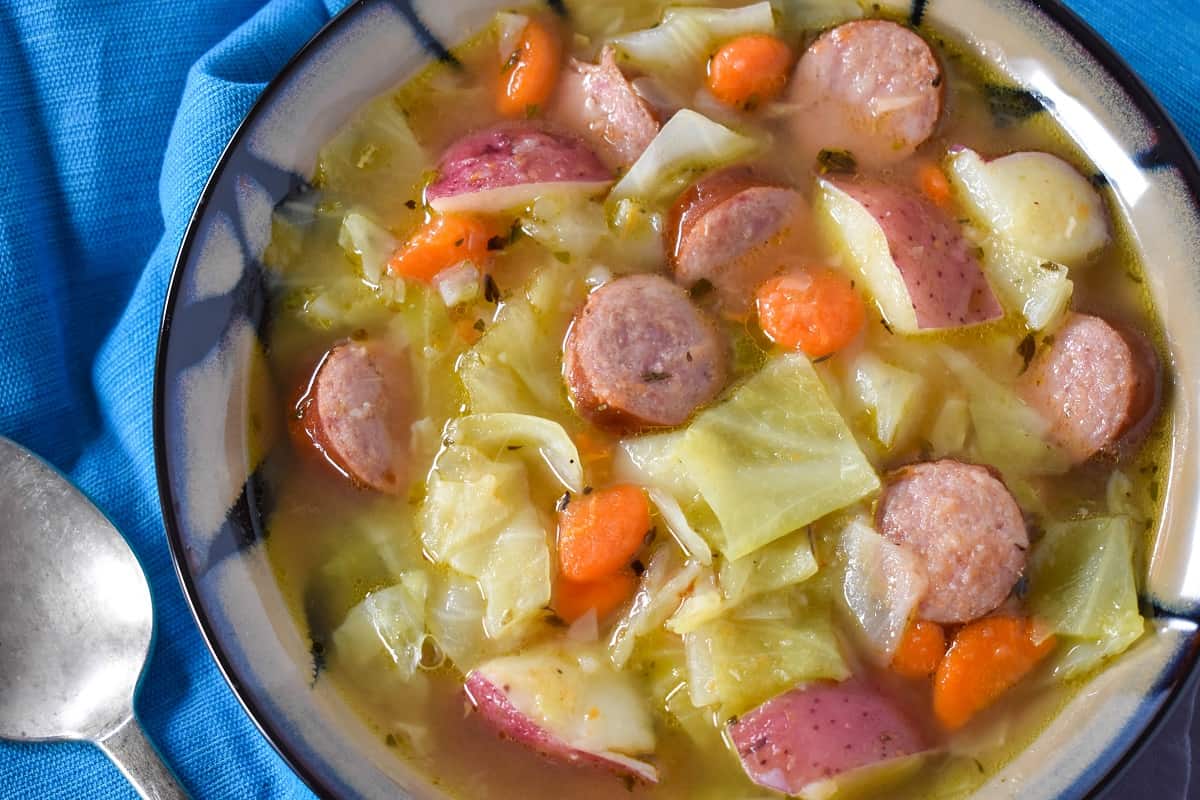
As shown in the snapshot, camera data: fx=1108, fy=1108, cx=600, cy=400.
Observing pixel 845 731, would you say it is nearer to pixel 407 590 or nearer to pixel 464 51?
pixel 407 590

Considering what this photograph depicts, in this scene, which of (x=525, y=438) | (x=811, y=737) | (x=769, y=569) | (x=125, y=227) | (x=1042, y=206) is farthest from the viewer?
(x=125, y=227)

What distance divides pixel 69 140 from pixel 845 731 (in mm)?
2706

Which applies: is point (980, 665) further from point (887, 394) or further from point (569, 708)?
point (569, 708)

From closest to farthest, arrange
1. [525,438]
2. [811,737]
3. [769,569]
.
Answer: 1. [811,737]
2. [769,569]
3. [525,438]

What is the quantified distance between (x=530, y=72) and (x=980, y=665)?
1858 mm

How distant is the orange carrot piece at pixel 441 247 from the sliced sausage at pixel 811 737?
129 centimetres

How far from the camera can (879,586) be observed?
8.45 ft

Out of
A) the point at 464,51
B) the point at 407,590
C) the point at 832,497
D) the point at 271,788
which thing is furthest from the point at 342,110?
the point at 271,788

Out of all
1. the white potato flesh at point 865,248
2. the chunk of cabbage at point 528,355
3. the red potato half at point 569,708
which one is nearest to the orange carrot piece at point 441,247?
the chunk of cabbage at point 528,355

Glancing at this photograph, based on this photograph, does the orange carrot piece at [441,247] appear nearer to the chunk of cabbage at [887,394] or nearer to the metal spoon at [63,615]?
the chunk of cabbage at [887,394]

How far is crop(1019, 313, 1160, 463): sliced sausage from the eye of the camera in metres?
2.65

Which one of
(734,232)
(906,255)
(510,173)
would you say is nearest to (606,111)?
(510,173)

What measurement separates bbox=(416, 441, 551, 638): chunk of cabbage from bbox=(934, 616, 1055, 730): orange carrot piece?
0.95m

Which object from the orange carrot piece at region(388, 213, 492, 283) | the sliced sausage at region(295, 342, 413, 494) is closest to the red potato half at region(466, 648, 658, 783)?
the sliced sausage at region(295, 342, 413, 494)
